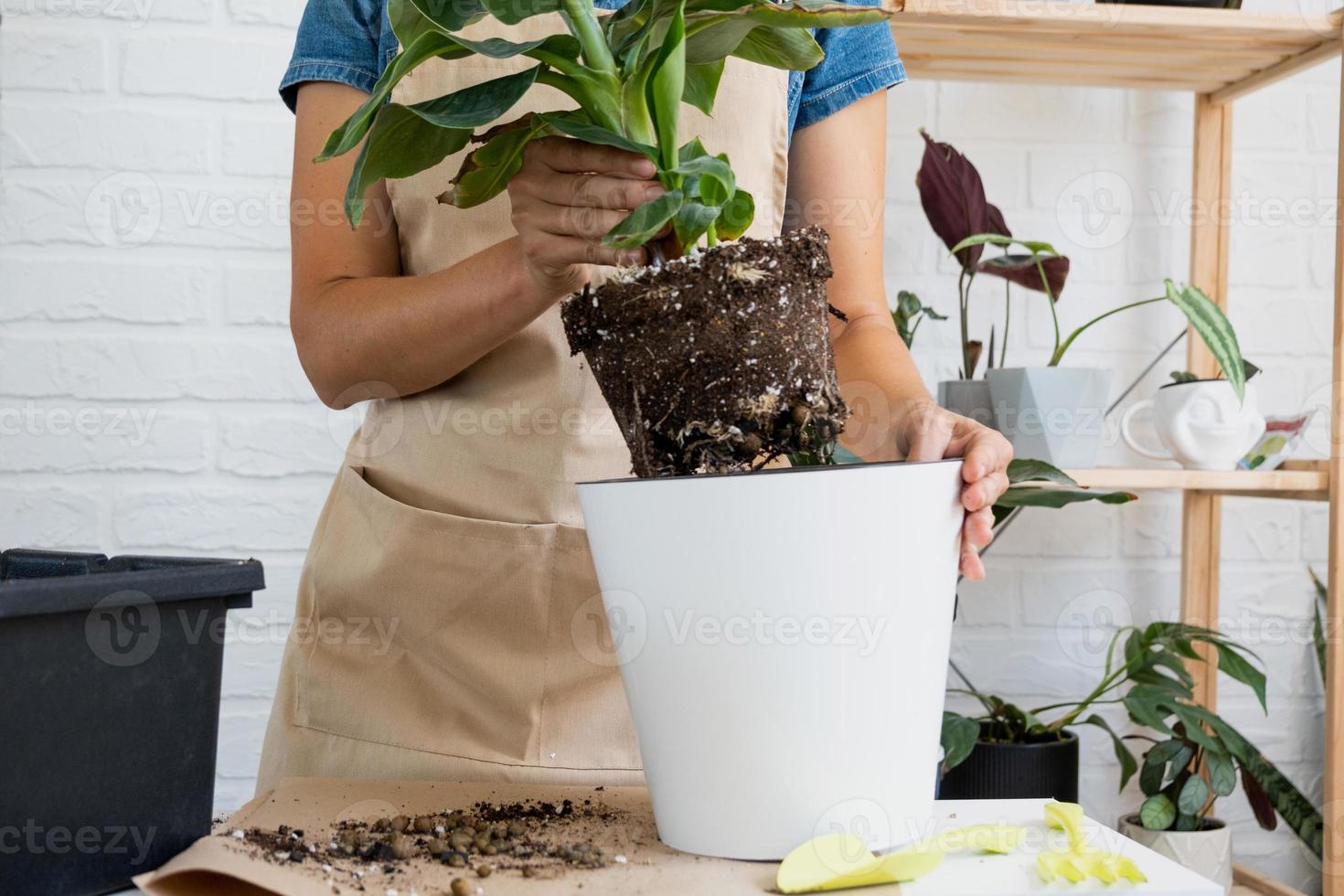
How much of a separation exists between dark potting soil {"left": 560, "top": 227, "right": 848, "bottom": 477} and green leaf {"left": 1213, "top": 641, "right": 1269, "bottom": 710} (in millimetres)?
1073

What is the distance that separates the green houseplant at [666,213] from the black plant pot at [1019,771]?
95 cm

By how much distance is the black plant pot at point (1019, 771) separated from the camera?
148cm

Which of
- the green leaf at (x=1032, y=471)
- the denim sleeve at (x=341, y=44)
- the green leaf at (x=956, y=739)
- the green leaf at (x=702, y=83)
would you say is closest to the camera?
the green leaf at (x=702, y=83)

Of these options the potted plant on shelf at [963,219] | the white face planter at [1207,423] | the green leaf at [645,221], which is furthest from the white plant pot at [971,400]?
the green leaf at [645,221]

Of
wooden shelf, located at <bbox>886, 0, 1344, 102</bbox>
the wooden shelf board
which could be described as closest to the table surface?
wooden shelf, located at <bbox>886, 0, 1344, 102</bbox>

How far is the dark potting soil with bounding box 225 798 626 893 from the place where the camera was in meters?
0.55

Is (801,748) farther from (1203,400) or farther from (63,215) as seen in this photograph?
(63,215)

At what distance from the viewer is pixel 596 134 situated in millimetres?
617

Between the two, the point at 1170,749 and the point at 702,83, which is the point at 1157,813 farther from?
the point at 702,83

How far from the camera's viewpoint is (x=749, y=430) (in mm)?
667

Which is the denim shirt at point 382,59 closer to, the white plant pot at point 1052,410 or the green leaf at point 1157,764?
the white plant pot at point 1052,410

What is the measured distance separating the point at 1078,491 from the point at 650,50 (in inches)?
35.7

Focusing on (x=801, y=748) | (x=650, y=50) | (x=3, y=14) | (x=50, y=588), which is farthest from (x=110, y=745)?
(x=3, y=14)

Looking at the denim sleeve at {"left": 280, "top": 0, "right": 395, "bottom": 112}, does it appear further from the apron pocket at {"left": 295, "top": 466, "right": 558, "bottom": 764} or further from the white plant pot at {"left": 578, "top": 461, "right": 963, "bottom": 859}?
the white plant pot at {"left": 578, "top": 461, "right": 963, "bottom": 859}
